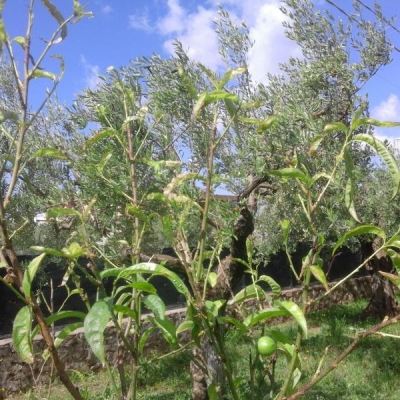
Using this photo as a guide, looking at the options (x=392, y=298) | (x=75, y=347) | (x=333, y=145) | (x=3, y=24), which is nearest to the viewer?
(x=3, y=24)

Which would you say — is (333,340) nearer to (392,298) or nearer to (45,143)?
(392,298)

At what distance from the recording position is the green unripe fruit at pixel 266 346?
1382 mm

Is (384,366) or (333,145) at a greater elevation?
(333,145)

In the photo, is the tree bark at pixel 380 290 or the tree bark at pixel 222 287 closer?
the tree bark at pixel 222 287

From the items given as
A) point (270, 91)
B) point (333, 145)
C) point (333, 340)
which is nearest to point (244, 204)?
point (333, 145)

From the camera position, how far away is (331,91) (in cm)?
501

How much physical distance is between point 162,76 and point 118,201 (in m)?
1.10

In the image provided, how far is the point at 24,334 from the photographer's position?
1105 mm

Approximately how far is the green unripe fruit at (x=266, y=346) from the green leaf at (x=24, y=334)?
558 millimetres

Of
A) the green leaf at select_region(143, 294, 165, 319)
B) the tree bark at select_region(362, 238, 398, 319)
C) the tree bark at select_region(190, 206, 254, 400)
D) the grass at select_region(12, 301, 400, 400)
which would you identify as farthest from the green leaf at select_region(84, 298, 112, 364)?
the tree bark at select_region(362, 238, 398, 319)

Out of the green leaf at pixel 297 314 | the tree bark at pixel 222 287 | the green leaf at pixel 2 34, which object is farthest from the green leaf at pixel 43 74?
the tree bark at pixel 222 287

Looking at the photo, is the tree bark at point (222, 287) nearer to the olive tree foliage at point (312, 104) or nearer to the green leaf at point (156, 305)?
the olive tree foliage at point (312, 104)

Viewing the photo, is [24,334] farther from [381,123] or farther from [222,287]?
[222,287]

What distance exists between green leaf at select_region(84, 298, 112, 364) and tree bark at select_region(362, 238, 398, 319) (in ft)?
25.1
